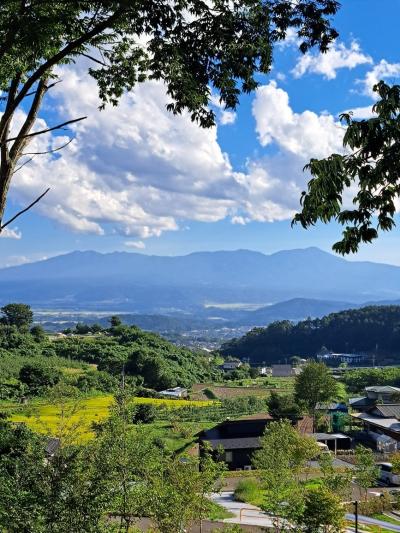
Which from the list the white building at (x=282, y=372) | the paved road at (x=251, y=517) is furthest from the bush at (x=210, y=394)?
the paved road at (x=251, y=517)

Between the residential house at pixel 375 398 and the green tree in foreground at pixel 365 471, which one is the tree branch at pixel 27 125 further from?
the residential house at pixel 375 398

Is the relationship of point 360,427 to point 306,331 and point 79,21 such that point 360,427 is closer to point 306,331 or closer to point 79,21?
point 79,21

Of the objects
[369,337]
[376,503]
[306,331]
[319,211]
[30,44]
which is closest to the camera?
[319,211]

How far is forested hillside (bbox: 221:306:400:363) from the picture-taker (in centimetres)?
11375

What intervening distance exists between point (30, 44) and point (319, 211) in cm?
348

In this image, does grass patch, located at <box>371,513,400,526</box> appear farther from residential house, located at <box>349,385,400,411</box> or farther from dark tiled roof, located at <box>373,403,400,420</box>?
residential house, located at <box>349,385,400,411</box>

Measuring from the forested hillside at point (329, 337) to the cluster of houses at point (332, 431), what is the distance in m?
67.5

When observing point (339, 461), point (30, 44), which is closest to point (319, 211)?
point (30, 44)

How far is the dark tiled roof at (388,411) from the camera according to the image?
40.8m

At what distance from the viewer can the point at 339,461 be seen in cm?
2980

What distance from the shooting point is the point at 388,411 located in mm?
41469

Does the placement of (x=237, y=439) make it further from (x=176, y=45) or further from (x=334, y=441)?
(x=176, y=45)

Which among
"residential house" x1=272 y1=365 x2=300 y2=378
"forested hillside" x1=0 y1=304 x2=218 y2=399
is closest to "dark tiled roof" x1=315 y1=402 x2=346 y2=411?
"forested hillside" x1=0 y1=304 x2=218 y2=399

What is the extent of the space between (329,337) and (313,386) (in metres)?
81.5
